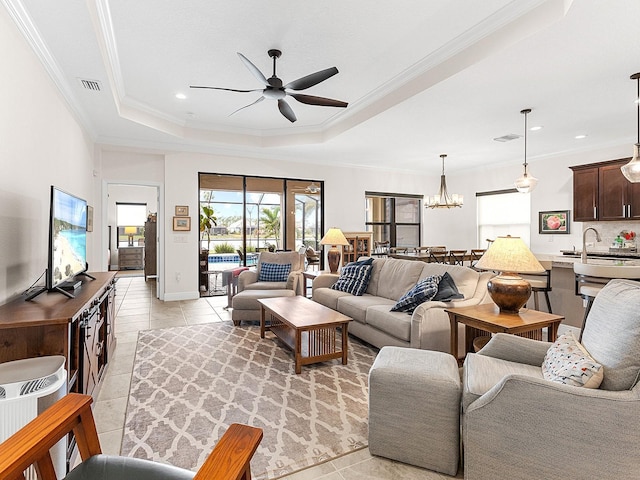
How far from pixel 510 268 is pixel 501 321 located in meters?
0.42

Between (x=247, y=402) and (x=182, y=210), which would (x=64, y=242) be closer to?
(x=247, y=402)

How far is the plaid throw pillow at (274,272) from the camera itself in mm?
5207

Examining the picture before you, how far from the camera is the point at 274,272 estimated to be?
17.1 ft

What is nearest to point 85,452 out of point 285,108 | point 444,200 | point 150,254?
point 285,108

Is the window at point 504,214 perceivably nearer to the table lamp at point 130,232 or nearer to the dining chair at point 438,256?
the dining chair at point 438,256

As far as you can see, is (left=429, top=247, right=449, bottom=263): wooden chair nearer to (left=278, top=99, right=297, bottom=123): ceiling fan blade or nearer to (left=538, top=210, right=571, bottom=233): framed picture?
(left=538, top=210, right=571, bottom=233): framed picture

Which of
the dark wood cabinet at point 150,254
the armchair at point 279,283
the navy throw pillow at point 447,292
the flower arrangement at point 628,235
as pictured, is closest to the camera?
the navy throw pillow at point 447,292

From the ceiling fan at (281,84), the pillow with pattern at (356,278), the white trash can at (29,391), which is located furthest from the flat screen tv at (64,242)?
the pillow with pattern at (356,278)

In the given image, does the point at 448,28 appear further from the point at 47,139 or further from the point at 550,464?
the point at 47,139

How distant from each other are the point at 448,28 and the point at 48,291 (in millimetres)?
3815

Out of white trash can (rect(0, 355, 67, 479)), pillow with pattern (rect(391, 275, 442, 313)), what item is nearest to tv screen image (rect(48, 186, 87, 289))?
white trash can (rect(0, 355, 67, 479))

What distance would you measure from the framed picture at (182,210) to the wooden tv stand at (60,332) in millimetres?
3805

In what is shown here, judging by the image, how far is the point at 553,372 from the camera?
168 centimetres

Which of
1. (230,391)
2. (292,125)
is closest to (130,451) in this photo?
(230,391)
